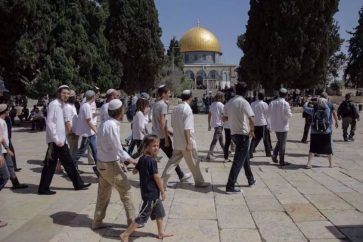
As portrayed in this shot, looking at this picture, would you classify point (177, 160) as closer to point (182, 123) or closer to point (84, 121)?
point (182, 123)

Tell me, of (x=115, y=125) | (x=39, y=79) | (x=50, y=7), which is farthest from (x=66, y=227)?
(x=50, y=7)

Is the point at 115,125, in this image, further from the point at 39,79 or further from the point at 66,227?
the point at 39,79

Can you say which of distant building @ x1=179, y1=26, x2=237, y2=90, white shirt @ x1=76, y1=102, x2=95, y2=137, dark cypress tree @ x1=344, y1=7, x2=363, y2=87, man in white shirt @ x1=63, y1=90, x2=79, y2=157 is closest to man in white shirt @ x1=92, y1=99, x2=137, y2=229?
man in white shirt @ x1=63, y1=90, x2=79, y2=157

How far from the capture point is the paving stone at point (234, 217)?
5.46 meters

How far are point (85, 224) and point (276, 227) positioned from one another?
7.88ft

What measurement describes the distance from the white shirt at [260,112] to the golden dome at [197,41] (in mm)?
83652

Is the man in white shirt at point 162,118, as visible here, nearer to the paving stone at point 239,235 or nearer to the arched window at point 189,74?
the paving stone at point 239,235

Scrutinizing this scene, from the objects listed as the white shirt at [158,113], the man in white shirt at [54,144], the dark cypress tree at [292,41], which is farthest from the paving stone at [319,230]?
the dark cypress tree at [292,41]

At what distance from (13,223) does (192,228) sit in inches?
92.0

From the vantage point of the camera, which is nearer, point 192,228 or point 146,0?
point 192,228

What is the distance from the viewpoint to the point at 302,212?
5.97 m

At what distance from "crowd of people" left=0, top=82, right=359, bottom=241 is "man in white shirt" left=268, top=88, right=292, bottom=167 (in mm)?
22

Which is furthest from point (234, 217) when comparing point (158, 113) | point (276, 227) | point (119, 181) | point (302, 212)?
point (158, 113)

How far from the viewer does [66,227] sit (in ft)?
17.8
